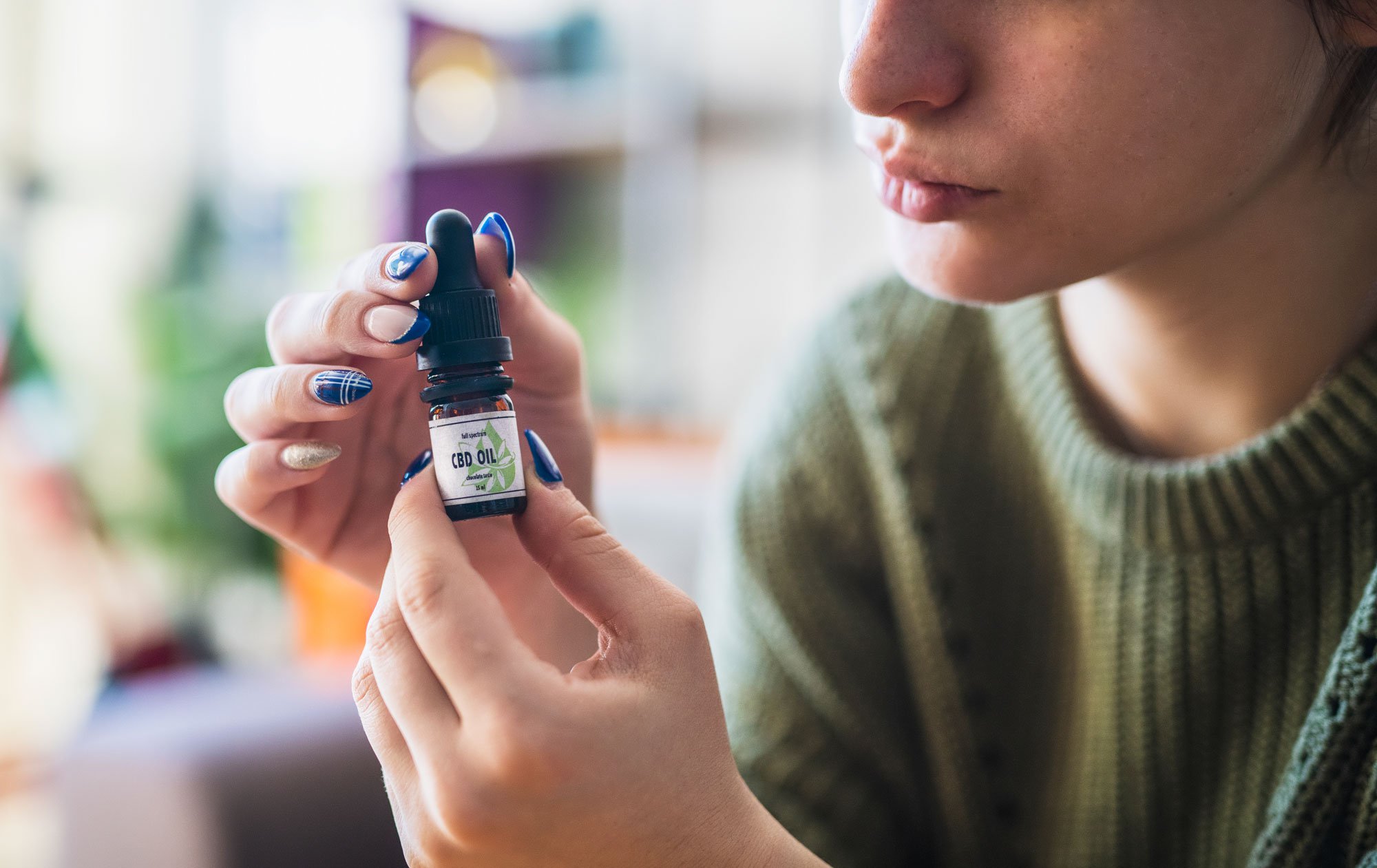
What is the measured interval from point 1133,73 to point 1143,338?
28 cm

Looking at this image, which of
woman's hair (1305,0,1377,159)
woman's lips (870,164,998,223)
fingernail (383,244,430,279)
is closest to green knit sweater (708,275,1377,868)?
woman's hair (1305,0,1377,159)

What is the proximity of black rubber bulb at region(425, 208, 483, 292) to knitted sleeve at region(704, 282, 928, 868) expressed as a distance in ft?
1.52

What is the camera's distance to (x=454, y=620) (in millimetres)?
468

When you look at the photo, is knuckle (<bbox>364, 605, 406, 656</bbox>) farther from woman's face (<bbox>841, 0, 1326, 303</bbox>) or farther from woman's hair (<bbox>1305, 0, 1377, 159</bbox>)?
woman's hair (<bbox>1305, 0, 1377, 159</bbox>)

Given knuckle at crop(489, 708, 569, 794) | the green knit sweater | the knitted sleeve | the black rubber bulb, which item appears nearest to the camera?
knuckle at crop(489, 708, 569, 794)

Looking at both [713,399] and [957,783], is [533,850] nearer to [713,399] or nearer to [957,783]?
[957,783]

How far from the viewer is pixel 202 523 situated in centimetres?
193

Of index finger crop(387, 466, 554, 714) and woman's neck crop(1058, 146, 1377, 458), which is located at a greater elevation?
woman's neck crop(1058, 146, 1377, 458)

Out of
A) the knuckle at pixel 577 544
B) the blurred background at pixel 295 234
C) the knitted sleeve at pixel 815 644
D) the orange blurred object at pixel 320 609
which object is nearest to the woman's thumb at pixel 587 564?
the knuckle at pixel 577 544

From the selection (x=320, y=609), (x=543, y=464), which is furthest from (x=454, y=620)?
(x=320, y=609)

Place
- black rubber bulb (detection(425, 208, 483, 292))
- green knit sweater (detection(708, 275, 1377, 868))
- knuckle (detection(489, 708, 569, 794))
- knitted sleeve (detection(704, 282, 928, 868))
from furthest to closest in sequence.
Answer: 1. knitted sleeve (detection(704, 282, 928, 868))
2. green knit sweater (detection(708, 275, 1377, 868))
3. black rubber bulb (detection(425, 208, 483, 292))
4. knuckle (detection(489, 708, 569, 794))

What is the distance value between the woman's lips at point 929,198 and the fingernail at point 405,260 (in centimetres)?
30

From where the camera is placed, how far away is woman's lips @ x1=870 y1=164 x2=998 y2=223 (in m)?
0.65

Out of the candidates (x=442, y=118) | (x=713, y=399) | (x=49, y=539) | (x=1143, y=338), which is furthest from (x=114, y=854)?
(x=442, y=118)
